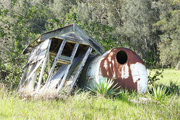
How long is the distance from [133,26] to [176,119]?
34.7 metres

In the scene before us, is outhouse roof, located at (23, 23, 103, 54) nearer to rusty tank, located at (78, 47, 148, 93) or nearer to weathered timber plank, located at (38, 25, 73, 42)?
weathered timber plank, located at (38, 25, 73, 42)

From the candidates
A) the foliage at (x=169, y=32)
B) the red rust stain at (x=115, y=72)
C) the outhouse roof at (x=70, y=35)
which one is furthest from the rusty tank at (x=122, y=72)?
the foliage at (x=169, y=32)

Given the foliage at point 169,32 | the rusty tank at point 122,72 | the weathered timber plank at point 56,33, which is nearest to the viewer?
the weathered timber plank at point 56,33

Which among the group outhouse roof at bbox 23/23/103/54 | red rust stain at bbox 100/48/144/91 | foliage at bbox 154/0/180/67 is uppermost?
foliage at bbox 154/0/180/67

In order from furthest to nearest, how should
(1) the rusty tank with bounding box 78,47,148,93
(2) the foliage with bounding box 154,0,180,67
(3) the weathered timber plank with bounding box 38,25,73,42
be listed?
(2) the foliage with bounding box 154,0,180,67 → (1) the rusty tank with bounding box 78,47,148,93 → (3) the weathered timber plank with bounding box 38,25,73,42

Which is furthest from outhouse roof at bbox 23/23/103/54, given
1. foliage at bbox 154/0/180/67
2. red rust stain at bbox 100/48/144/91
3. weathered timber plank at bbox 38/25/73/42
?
foliage at bbox 154/0/180/67

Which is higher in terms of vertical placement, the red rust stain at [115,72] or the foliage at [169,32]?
the foliage at [169,32]

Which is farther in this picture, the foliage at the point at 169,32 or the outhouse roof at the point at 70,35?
the foliage at the point at 169,32

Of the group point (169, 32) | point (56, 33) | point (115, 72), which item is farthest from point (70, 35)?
point (169, 32)

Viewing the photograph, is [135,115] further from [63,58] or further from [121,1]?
[121,1]

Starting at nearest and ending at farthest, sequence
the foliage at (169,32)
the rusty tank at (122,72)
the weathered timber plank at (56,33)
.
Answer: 1. the weathered timber plank at (56,33)
2. the rusty tank at (122,72)
3. the foliage at (169,32)

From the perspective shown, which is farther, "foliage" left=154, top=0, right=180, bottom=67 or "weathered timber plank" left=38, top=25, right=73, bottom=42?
"foliage" left=154, top=0, right=180, bottom=67

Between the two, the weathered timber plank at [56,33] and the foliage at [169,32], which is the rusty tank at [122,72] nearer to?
the weathered timber plank at [56,33]

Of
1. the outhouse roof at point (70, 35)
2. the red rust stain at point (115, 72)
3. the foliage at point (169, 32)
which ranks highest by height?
the foliage at point (169, 32)
